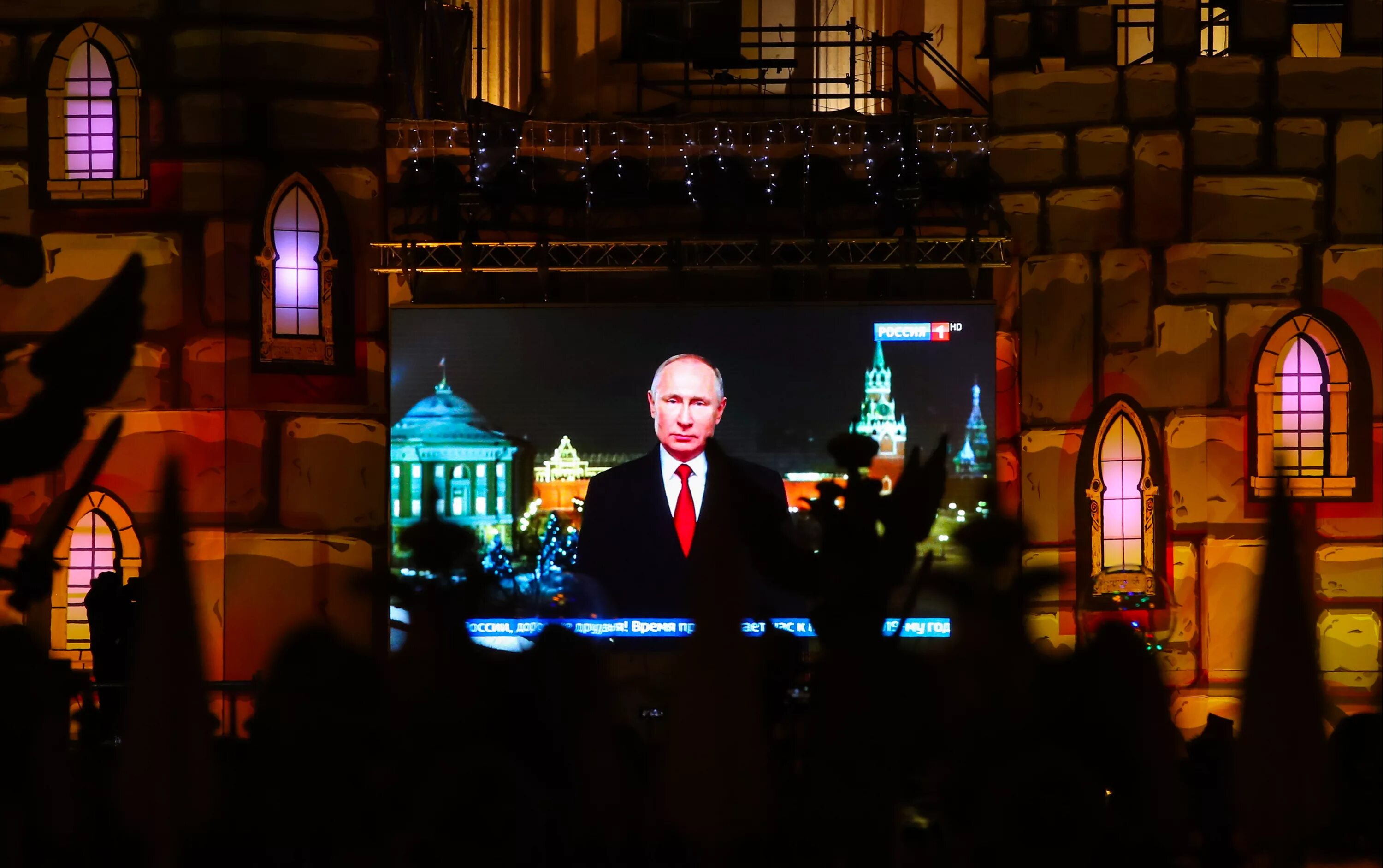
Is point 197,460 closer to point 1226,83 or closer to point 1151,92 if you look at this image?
point 1151,92

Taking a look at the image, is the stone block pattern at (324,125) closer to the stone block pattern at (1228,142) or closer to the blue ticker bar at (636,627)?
the blue ticker bar at (636,627)

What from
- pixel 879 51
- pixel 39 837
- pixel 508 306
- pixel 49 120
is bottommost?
pixel 39 837

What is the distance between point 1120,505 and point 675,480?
3.10 meters

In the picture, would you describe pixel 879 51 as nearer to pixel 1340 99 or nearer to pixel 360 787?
pixel 1340 99

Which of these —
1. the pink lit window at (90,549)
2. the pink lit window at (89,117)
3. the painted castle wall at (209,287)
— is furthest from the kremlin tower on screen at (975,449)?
the pink lit window at (89,117)

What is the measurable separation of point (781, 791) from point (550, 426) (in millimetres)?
6967

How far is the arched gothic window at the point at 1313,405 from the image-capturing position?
962 cm

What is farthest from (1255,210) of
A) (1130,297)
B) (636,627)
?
(636,627)

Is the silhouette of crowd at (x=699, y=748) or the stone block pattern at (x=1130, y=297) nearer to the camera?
the silhouette of crowd at (x=699, y=748)

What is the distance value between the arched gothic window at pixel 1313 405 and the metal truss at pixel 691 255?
204 cm

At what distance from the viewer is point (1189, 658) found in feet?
31.5

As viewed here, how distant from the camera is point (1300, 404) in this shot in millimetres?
9664

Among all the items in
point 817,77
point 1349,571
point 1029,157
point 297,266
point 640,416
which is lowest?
point 1349,571

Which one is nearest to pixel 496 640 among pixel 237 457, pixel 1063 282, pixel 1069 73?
pixel 237 457
